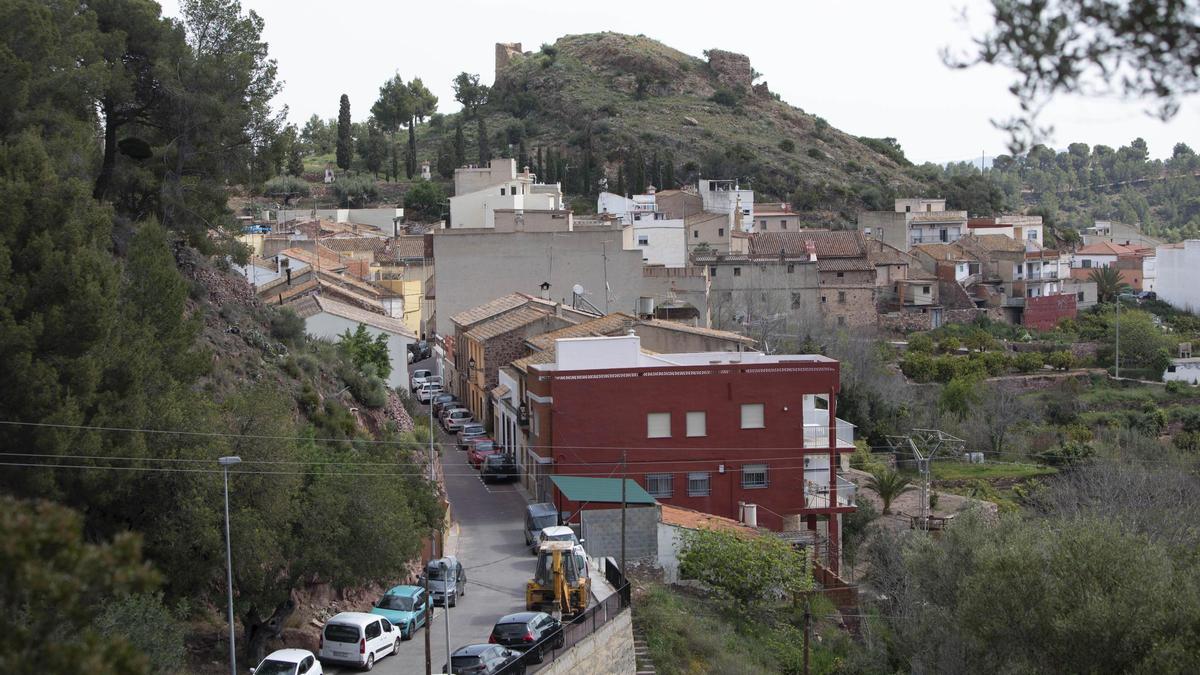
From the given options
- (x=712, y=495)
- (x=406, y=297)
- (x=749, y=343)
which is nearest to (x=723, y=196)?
(x=406, y=297)

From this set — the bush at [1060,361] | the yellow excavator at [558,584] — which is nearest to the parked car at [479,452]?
the yellow excavator at [558,584]

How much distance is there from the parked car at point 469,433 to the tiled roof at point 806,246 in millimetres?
28604

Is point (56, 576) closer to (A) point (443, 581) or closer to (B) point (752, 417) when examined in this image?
(A) point (443, 581)

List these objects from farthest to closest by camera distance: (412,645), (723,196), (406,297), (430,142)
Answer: (430,142) < (723,196) < (406,297) < (412,645)

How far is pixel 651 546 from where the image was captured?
25594mm

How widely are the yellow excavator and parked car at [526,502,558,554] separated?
4046 millimetres

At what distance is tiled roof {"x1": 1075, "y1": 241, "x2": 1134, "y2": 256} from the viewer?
87.8 meters

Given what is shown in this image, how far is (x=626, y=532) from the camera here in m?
25.7

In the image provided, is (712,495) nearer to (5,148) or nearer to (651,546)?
(651,546)

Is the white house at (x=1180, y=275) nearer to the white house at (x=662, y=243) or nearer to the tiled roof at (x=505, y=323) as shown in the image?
the white house at (x=662, y=243)

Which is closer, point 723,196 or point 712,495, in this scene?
point 712,495

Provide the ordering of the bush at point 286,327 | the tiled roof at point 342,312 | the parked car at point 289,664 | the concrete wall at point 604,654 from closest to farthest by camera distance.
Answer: the parked car at point 289,664, the concrete wall at point 604,654, the bush at point 286,327, the tiled roof at point 342,312

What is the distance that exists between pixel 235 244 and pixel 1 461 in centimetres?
1384

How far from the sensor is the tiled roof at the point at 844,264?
6581 centimetres
